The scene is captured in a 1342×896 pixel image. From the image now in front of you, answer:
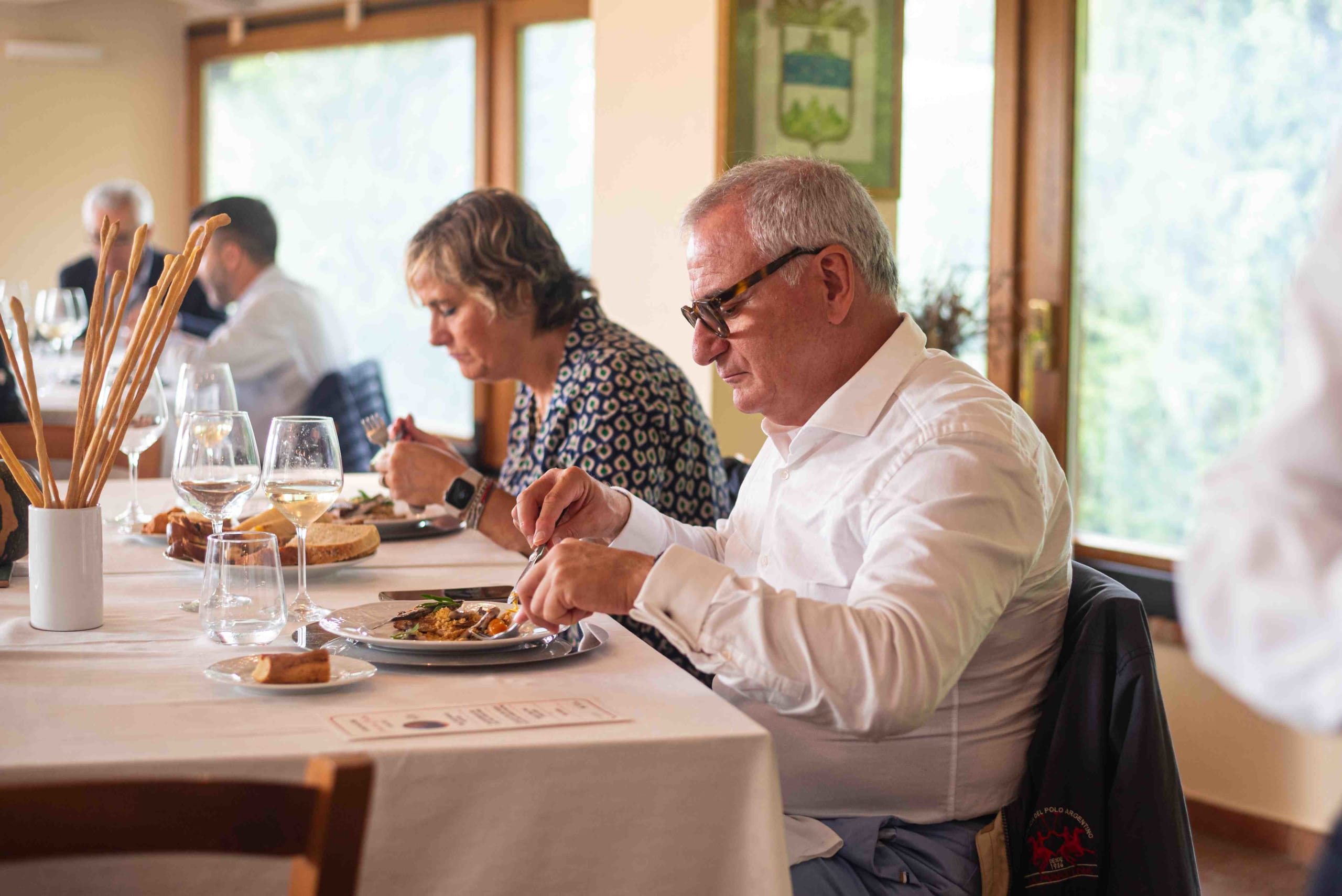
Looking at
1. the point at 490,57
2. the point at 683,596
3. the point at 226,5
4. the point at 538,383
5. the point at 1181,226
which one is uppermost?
the point at 226,5

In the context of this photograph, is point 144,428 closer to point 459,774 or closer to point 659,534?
point 659,534

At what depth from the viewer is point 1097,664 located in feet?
4.28

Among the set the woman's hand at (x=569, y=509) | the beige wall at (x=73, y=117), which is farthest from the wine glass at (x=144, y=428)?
the beige wall at (x=73, y=117)

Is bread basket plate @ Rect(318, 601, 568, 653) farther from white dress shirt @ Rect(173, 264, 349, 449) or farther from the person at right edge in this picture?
white dress shirt @ Rect(173, 264, 349, 449)

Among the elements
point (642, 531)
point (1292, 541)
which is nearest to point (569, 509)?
point (642, 531)

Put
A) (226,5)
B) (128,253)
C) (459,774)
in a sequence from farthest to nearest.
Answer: (226,5) < (128,253) < (459,774)

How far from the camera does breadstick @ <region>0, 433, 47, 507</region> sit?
137cm

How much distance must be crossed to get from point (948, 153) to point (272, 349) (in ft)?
7.19

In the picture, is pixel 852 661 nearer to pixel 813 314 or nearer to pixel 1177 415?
pixel 813 314

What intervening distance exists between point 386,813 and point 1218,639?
62cm

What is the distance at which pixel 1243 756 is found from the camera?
301 cm

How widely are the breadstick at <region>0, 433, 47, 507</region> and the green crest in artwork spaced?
7.86 feet

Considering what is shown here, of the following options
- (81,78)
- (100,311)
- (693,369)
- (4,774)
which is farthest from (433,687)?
(81,78)

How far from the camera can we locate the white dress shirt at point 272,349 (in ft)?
13.1
